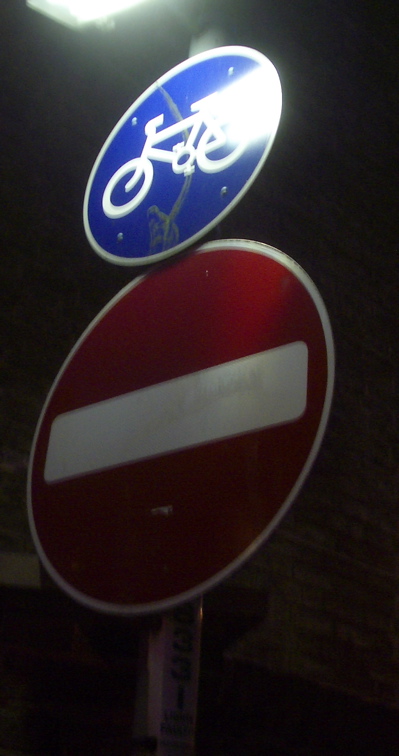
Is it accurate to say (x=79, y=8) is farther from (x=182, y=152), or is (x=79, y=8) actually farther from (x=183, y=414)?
(x=183, y=414)

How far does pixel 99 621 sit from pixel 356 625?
6.96 feet

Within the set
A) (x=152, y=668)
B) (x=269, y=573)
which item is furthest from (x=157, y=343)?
(x=269, y=573)

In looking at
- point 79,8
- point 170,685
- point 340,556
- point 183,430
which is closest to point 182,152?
point 79,8

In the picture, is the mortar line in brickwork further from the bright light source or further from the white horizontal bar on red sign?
the bright light source

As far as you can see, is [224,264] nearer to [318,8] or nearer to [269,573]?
[269,573]

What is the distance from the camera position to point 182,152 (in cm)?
199

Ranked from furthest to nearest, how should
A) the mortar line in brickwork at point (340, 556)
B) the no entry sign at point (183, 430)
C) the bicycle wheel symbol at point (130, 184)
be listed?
1. the mortar line in brickwork at point (340, 556)
2. the bicycle wheel symbol at point (130, 184)
3. the no entry sign at point (183, 430)

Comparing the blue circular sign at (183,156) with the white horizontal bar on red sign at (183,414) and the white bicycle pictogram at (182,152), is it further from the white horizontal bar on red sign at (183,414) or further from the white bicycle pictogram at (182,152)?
the white horizontal bar on red sign at (183,414)

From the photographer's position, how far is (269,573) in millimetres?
3320

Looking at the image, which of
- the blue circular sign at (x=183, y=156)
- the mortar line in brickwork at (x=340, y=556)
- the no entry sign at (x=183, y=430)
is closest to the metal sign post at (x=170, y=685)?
the no entry sign at (x=183, y=430)

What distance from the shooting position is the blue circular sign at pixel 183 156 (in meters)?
1.83

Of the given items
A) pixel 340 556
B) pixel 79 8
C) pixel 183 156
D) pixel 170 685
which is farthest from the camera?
pixel 340 556

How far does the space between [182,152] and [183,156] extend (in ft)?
0.04

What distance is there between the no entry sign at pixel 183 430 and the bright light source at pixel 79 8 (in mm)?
1034
